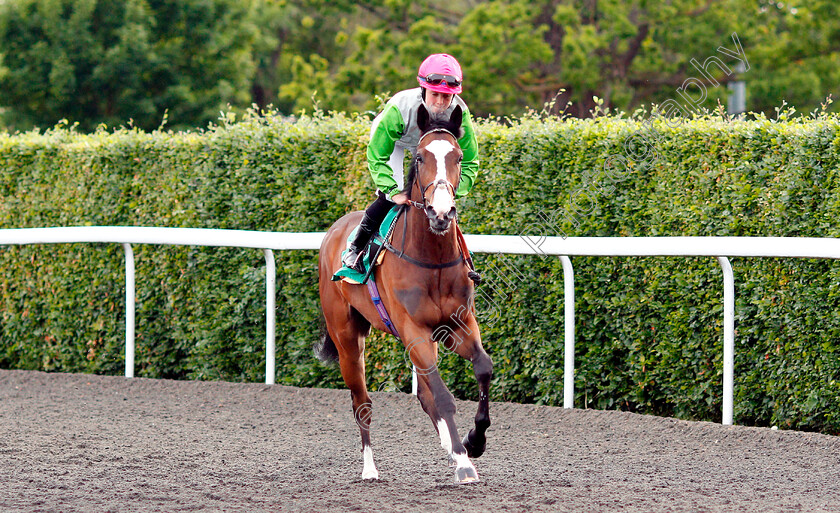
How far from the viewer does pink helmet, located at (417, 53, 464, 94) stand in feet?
15.3

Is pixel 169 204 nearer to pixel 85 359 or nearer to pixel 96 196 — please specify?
pixel 96 196

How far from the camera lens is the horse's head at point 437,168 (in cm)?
438

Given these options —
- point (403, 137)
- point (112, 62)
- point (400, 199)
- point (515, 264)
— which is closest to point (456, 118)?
point (400, 199)

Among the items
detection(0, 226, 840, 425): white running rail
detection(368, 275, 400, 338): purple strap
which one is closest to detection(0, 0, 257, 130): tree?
detection(0, 226, 840, 425): white running rail

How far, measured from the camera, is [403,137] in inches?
206

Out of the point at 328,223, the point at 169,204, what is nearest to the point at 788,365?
the point at 328,223

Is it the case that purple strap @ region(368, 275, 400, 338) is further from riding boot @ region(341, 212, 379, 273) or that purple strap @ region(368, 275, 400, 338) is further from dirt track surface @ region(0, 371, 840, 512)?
dirt track surface @ region(0, 371, 840, 512)

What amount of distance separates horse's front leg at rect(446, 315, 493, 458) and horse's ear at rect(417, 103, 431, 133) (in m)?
0.91

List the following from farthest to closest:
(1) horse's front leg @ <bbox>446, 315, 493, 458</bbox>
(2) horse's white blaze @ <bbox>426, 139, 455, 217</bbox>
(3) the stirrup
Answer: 1. (3) the stirrup
2. (1) horse's front leg @ <bbox>446, 315, 493, 458</bbox>
3. (2) horse's white blaze @ <bbox>426, 139, 455, 217</bbox>

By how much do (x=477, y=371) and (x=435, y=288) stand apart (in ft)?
1.40

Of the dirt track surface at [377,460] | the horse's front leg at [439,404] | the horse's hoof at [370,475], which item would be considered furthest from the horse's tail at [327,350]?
the horse's front leg at [439,404]

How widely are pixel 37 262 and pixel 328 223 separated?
3.27 m

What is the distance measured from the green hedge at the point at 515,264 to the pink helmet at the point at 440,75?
2264mm

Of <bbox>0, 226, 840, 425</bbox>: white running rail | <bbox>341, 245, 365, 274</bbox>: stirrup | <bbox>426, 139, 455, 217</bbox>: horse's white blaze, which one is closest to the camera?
<bbox>426, 139, 455, 217</bbox>: horse's white blaze
